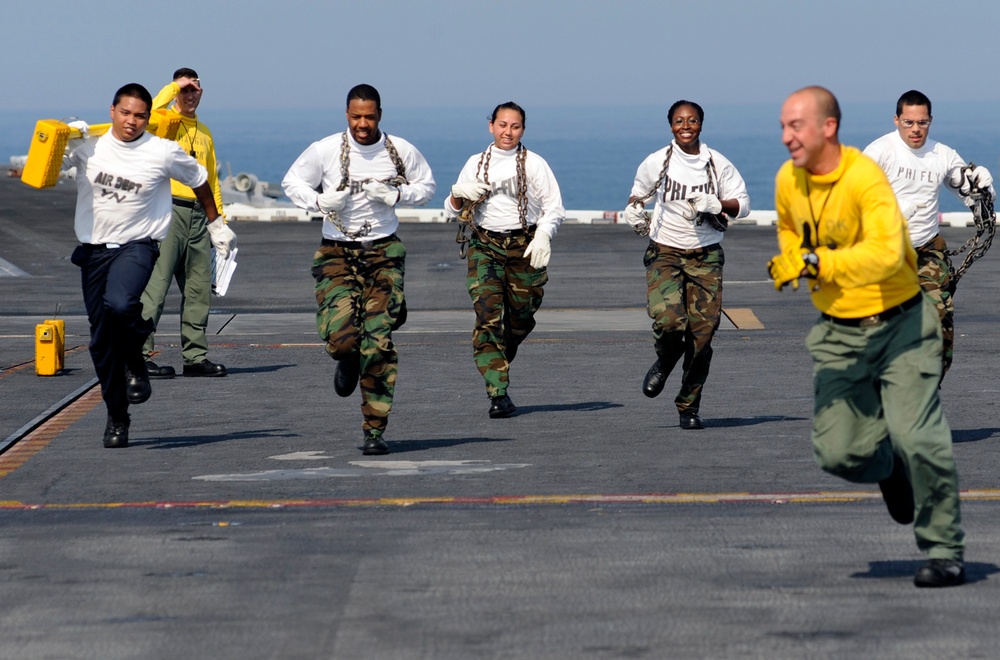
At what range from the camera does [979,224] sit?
1102cm

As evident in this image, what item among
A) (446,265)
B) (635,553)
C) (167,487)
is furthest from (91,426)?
(446,265)

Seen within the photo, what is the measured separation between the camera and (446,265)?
2441 cm

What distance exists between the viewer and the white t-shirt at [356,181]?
9.78 m

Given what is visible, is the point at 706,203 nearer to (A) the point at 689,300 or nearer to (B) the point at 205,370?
(A) the point at 689,300

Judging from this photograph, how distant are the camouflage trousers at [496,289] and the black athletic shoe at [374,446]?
5.32 ft

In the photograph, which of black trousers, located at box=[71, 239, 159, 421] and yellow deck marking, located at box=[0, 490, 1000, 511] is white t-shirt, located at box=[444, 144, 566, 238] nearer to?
black trousers, located at box=[71, 239, 159, 421]

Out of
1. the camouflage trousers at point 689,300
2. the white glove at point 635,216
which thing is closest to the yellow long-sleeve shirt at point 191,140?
the white glove at point 635,216

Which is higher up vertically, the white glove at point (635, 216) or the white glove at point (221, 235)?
the white glove at point (635, 216)

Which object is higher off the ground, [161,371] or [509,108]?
[509,108]

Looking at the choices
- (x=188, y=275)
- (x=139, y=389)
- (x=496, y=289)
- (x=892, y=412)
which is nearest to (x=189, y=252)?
(x=188, y=275)

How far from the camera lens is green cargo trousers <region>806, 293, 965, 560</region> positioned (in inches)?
248

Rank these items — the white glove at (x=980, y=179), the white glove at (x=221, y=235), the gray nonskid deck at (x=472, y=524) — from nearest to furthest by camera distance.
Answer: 1. the gray nonskid deck at (x=472, y=524)
2. the white glove at (x=980, y=179)
3. the white glove at (x=221, y=235)

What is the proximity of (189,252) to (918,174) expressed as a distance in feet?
19.8

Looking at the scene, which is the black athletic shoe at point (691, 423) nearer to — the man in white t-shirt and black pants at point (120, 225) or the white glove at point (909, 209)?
the white glove at point (909, 209)
